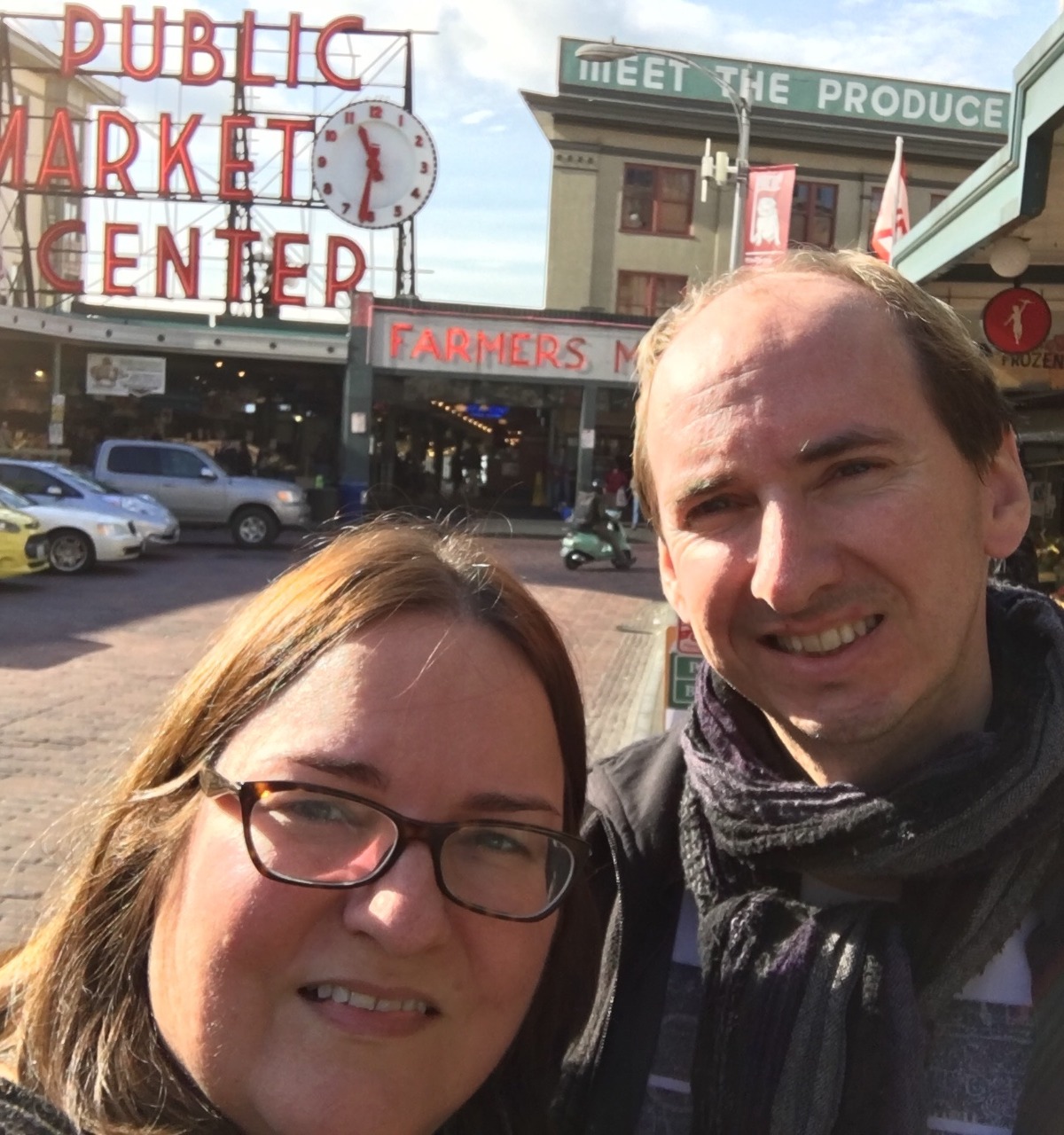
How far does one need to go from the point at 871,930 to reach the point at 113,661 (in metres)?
9.93

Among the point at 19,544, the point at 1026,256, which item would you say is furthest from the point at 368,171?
the point at 1026,256

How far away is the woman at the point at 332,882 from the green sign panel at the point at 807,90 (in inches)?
1074

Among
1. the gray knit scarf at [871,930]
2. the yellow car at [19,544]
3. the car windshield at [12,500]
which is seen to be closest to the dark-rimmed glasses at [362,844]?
the gray knit scarf at [871,930]

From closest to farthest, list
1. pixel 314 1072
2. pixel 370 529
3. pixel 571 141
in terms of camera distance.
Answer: pixel 314 1072 < pixel 370 529 < pixel 571 141

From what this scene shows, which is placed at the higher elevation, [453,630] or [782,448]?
[782,448]

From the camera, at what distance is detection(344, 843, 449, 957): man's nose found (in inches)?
51.1

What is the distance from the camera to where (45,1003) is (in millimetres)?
1446

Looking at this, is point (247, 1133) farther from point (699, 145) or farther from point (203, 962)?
point (699, 145)

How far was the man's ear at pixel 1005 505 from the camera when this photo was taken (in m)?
1.71

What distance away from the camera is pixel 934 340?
1.66 m

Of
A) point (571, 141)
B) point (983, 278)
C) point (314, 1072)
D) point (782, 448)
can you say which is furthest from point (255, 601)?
point (571, 141)

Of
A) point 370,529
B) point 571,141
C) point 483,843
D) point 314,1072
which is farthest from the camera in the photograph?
point 571,141

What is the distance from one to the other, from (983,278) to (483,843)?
5703 millimetres

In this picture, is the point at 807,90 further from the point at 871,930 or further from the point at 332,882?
the point at 332,882
